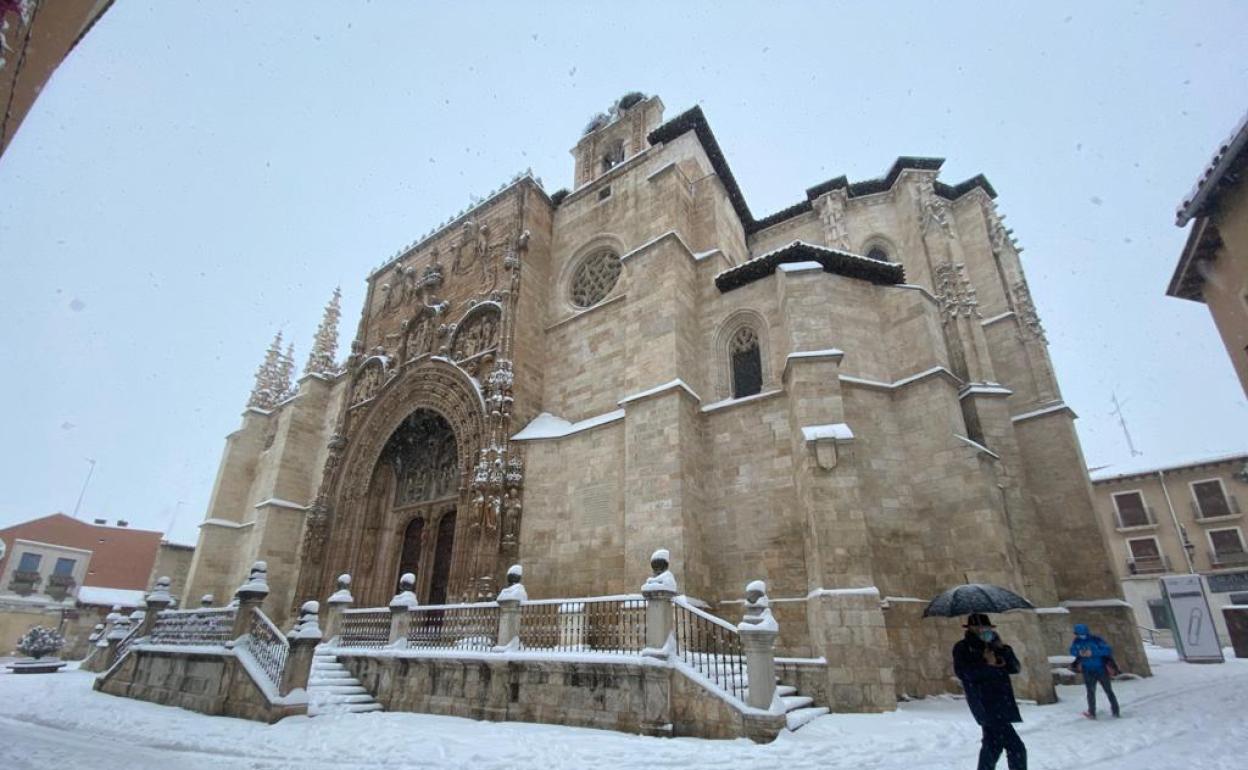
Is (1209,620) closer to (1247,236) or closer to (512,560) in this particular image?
(1247,236)

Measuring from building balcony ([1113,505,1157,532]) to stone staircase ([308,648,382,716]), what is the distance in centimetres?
2954

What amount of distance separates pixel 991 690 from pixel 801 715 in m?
3.65

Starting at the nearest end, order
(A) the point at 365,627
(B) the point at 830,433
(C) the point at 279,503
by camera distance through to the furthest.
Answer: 1. (B) the point at 830,433
2. (A) the point at 365,627
3. (C) the point at 279,503

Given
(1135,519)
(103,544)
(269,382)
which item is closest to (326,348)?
(269,382)

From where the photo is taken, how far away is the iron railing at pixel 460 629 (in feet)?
29.4

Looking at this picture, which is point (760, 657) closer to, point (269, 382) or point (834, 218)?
point (834, 218)

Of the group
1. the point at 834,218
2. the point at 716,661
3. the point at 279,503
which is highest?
the point at 834,218

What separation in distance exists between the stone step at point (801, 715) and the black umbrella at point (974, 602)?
7.33 feet

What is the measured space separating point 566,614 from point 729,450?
472 cm

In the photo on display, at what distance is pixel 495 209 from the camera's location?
57.1 feet

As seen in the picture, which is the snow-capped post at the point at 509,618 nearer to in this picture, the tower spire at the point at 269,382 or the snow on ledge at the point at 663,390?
the snow on ledge at the point at 663,390

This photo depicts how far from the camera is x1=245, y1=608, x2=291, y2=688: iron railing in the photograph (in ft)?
28.6

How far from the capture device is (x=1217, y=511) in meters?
22.6

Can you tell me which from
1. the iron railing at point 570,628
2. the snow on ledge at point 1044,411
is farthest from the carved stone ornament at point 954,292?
the iron railing at point 570,628
